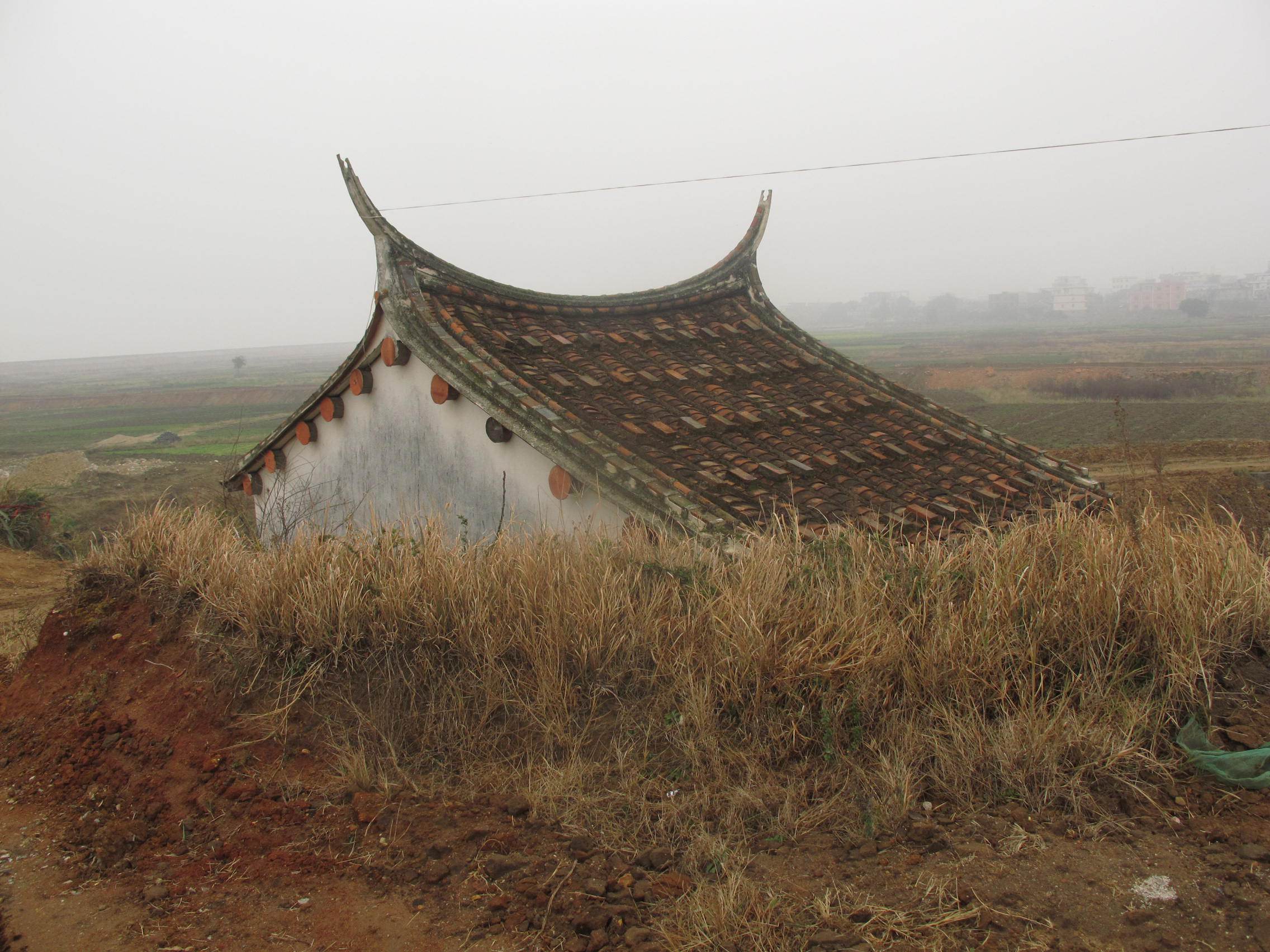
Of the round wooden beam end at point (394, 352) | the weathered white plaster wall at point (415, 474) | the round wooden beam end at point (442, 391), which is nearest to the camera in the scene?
the weathered white plaster wall at point (415, 474)

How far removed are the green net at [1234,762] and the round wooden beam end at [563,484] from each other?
12.3ft

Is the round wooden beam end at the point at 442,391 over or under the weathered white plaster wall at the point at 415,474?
over

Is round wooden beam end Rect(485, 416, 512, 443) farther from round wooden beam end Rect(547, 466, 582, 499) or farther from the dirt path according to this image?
the dirt path

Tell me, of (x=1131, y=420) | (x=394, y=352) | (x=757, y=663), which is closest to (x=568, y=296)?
(x=394, y=352)

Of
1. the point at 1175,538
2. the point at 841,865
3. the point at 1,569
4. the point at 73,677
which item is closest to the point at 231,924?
the point at 841,865

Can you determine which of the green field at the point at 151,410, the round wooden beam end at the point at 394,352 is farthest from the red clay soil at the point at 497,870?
the green field at the point at 151,410

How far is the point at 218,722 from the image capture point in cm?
384

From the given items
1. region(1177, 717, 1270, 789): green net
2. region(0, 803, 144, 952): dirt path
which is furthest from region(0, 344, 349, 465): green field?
region(1177, 717, 1270, 789): green net

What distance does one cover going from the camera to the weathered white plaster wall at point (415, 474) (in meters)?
6.07

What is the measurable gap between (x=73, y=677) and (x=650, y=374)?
15.4 ft

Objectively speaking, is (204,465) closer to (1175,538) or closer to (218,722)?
(218,722)

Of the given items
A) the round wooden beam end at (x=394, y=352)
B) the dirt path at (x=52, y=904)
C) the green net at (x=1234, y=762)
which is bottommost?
the dirt path at (x=52, y=904)

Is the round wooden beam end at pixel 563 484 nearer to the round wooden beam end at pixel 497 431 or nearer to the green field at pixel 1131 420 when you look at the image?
the round wooden beam end at pixel 497 431

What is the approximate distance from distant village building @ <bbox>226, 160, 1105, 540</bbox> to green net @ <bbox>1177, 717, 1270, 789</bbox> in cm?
255
